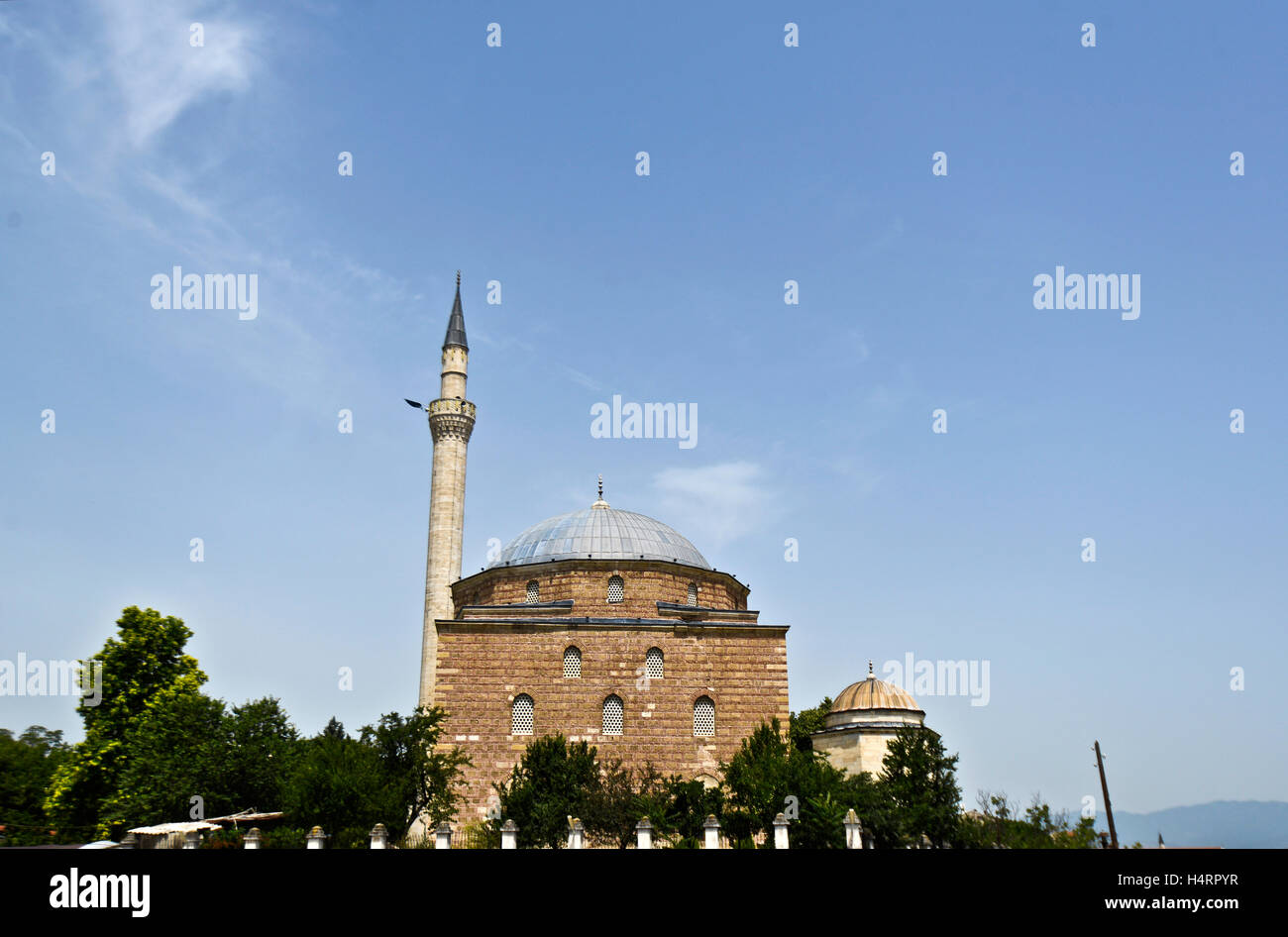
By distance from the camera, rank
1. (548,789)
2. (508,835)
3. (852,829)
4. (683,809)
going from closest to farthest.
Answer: (852,829) < (508,835) < (548,789) < (683,809)

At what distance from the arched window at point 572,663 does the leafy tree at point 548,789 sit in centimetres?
249

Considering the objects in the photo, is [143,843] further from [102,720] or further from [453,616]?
[453,616]

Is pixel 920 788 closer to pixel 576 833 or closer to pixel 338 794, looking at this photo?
pixel 576 833

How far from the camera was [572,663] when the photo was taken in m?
27.8

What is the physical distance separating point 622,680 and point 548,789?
14.2ft

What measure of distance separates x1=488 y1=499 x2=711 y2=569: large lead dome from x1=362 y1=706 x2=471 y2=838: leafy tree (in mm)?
7837

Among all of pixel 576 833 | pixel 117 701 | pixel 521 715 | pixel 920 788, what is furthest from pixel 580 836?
pixel 117 701

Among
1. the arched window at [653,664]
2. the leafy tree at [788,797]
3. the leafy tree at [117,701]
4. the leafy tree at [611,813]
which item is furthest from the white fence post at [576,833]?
the leafy tree at [117,701]

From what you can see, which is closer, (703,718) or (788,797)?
(788,797)

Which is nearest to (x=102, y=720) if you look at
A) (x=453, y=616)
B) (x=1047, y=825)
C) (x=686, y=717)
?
(x=453, y=616)

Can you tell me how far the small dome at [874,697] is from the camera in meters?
27.4

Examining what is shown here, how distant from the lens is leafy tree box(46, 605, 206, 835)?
107ft
